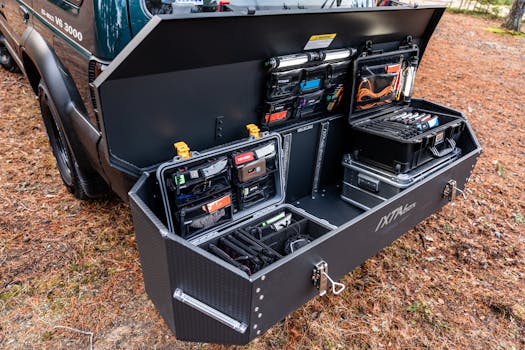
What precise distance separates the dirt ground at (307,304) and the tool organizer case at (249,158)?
0.34 meters

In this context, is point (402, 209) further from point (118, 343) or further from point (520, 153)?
point (520, 153)

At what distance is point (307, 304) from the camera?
8.04 feet

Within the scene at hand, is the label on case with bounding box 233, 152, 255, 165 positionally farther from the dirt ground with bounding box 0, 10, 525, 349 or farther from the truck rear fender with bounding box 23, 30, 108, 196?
the dirt ground with bounding box 0, 10, 525, 349

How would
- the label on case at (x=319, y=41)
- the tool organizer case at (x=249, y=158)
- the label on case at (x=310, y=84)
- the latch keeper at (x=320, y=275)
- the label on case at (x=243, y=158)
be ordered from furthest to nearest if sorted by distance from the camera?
1. the label on case at (x=310, y=84)
2. the label on case at (x=319, y=41)
3. the label on case at (x=243, y=158)
4. the latch keeper at (x=320, y=275)
5. the tool organizer case at (x=249, y=158)

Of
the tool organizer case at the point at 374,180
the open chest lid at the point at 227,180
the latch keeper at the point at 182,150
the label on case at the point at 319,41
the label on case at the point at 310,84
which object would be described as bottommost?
the tool organizer case at the point at 374,180

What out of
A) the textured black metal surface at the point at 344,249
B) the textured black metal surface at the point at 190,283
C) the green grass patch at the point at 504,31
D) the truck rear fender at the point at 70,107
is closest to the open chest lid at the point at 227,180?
the textured black metal surface at the point at 190,283

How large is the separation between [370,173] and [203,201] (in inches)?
54.8

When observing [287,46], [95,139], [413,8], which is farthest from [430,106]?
[95,139]

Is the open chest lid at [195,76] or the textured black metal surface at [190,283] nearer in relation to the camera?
the textured black metal surface at [190,283]

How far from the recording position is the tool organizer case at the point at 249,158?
162cm

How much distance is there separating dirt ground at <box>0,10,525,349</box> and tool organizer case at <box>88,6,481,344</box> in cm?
34

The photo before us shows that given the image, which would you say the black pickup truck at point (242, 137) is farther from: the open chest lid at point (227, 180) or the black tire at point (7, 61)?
the black tire at point (7, 61)

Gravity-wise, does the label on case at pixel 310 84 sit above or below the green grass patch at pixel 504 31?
above

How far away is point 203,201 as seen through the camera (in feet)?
7.00
